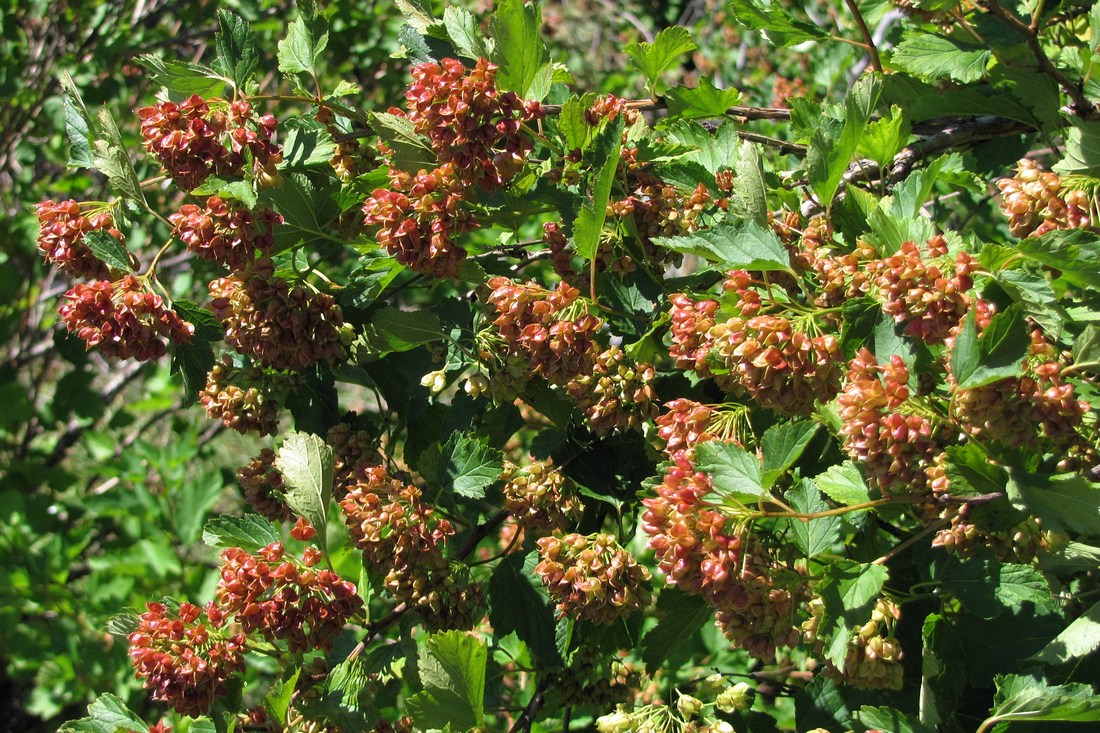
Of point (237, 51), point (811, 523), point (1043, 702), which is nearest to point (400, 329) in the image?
point (237, 51)

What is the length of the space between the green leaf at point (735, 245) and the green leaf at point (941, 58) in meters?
0.70

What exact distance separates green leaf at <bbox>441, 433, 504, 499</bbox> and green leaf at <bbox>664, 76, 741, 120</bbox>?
73 centimetres

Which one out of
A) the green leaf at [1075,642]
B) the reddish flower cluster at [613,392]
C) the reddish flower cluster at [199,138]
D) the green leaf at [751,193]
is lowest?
the green leaf at [1075,642]

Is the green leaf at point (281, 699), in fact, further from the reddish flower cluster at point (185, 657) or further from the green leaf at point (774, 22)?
the green leaf at point (774, 22)

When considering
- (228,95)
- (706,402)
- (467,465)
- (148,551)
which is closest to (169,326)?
(228,95)

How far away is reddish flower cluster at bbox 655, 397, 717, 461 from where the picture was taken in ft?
4.53

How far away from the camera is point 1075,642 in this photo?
1348mm

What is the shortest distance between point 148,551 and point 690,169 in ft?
9.88

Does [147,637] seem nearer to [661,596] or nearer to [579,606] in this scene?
[579,606]

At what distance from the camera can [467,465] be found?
1701 millimetres

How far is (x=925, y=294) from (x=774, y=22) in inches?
39.8

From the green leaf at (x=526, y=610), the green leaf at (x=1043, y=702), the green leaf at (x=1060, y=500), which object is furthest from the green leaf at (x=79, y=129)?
the green leaf at (x=1043, y=702)

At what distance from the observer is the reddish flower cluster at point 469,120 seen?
144 cm

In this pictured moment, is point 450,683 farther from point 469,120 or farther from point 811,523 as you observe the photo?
point 469,120
